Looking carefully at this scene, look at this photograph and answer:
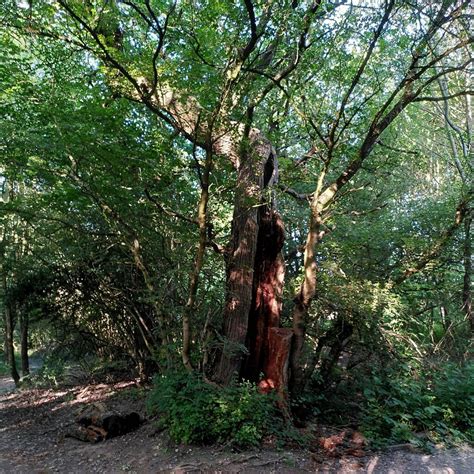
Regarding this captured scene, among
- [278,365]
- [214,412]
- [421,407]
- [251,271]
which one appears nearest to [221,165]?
[251,271]

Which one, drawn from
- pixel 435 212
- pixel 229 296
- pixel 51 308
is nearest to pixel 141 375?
pixel 51 308

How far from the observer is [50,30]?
5.69 metres

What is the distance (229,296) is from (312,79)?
3.47 m

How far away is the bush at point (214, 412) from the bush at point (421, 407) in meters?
1.41

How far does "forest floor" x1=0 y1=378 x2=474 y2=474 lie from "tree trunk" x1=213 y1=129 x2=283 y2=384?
1165 millimetres

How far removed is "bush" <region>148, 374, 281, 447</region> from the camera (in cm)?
472

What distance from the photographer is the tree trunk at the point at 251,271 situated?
18.6ft

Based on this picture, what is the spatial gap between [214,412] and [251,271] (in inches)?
76.8

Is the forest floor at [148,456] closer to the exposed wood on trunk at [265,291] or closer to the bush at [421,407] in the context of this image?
the bush at [421,407]

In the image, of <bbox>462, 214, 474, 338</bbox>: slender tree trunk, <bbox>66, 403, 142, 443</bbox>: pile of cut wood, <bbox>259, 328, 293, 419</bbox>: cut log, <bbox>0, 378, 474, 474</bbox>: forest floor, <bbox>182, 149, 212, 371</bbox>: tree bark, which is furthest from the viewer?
<bbox>462, 214, 474, 338</bbox>: slender tree trunk

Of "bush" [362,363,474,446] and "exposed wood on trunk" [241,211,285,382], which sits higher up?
"exposed wood on trunk" [241,211,285,382]

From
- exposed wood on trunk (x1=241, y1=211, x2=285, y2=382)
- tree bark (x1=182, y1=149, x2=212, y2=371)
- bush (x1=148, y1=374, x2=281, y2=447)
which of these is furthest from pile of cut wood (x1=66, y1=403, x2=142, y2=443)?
exposed wood on trunk (x1=241, y1=211, x2=285, y2=382)

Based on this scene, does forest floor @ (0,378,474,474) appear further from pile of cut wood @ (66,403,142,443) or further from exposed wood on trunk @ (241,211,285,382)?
exposed wood on trunk @ (241,211,285,382)

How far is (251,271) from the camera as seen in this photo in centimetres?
584
